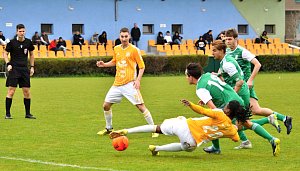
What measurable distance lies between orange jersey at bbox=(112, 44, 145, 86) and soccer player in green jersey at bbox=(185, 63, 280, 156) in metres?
2.69

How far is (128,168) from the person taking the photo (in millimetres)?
9695

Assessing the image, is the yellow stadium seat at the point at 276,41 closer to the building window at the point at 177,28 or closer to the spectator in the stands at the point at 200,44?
the building window at the point at 177,28

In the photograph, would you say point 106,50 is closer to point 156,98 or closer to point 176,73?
point 176,73

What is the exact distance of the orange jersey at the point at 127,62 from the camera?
1345 centimetres

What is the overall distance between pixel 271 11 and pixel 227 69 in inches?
1873

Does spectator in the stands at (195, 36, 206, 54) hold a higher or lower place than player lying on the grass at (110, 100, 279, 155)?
higher

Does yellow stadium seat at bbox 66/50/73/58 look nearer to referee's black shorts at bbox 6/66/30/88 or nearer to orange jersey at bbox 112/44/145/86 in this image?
referee's black shorts at bbox 6/66/30/88

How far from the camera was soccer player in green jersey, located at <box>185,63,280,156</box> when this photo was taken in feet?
34.9

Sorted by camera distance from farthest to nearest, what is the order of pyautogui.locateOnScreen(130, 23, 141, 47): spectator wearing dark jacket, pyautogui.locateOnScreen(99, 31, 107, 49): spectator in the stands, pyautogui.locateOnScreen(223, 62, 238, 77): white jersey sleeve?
pyautogui.locateOnScreen(130, 23, 141, 47): spectator wearing dark jacket → pyautogui.locateOnScreen(99, 31, 107, 49): spectator in the stands → pyautogui.locateOnScreen(223, 62, 238, 77): white jersey sleeve

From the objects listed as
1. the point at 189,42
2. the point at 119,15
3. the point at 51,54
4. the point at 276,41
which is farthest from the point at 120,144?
the point at 276,41

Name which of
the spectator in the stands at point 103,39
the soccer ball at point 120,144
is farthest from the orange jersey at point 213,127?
the spectator in the stands at point 103,39

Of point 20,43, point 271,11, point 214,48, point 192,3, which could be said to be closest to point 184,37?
point 192,3

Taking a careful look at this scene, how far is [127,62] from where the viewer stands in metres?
13.4

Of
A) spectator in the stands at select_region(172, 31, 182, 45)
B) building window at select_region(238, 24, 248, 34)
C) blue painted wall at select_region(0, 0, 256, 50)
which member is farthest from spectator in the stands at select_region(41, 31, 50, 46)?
building window at select_region(238, 24, 248, 34)
